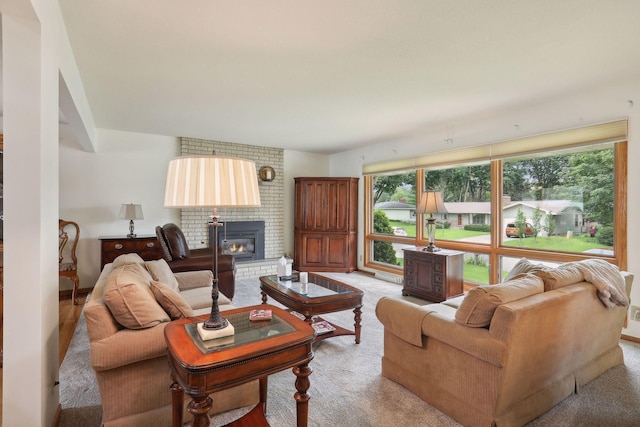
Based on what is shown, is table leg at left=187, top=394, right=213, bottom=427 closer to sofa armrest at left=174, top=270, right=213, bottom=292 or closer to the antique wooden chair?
sofa armrest at left=174, top=270, right=213, bottom=292

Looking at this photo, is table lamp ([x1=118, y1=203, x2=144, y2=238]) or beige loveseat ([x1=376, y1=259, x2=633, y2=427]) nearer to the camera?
beige loveseat ([x1=376, y1=259, x2=633, y2=427])

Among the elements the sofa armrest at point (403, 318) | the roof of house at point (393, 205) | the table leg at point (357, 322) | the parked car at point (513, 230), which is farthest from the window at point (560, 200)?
the sofa armrest at point (403, 318)

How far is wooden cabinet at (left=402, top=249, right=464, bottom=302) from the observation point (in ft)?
13.0

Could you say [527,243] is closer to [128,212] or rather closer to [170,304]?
[170,304]

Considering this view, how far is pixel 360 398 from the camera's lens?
2.06 meters

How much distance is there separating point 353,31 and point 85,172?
15.0ft

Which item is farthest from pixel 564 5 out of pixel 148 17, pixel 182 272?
pixel 182 272

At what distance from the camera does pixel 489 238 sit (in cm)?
427

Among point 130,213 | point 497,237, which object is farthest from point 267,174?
point 497,237

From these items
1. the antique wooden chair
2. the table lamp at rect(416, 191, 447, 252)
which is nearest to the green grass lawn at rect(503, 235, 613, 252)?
the table lamp at rect(416, 191, 447, 252)

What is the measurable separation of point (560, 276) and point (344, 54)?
83.9 inches

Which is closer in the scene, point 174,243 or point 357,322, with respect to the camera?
point 357,322

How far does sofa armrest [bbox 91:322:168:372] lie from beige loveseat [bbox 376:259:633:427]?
141 cm

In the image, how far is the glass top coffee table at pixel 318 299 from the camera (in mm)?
2621
